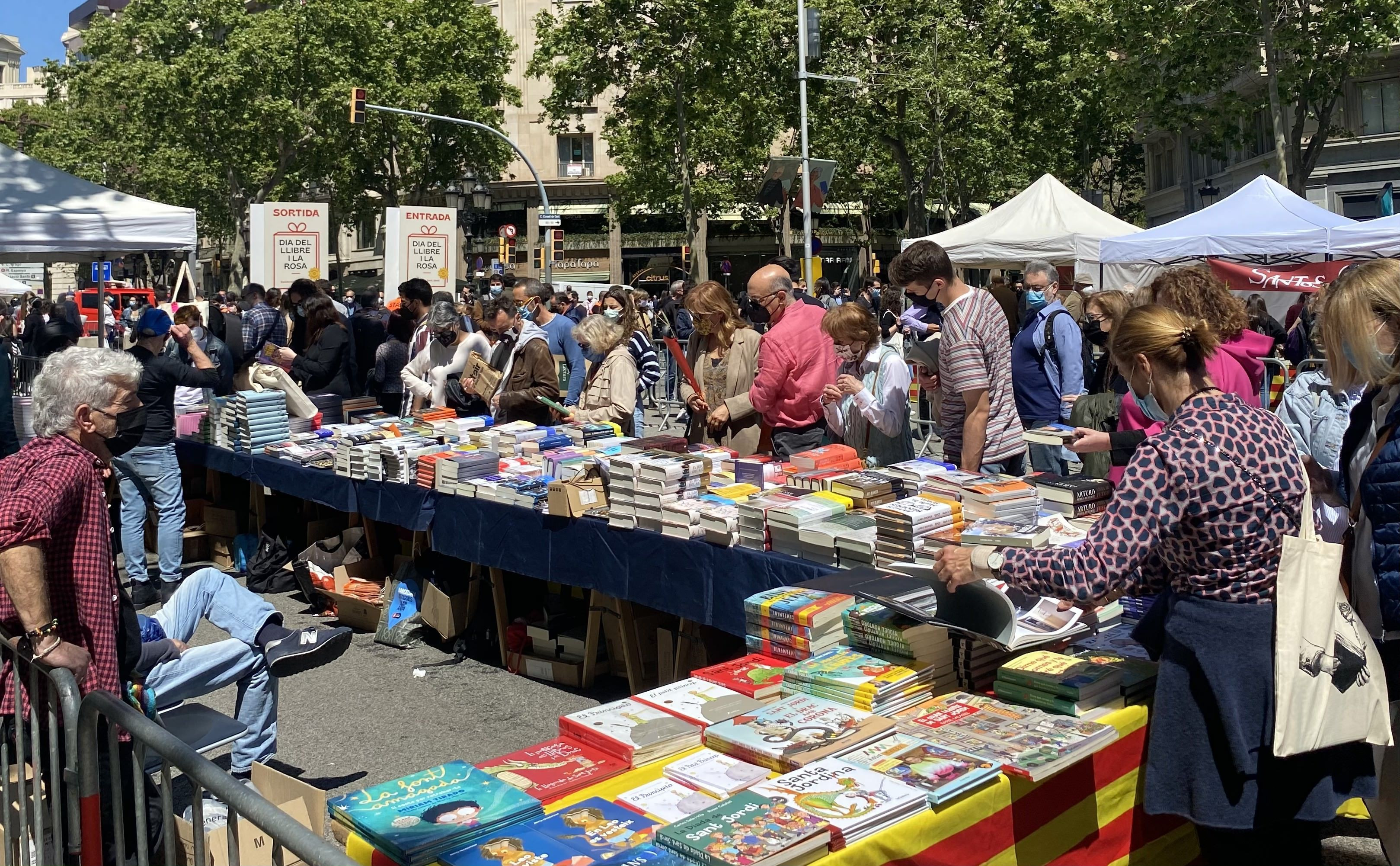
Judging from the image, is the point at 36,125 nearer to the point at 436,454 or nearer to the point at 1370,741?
the point at 436,454

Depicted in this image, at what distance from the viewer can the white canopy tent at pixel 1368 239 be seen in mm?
11805

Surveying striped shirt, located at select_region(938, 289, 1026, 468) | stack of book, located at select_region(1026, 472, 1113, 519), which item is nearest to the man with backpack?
striped shirt, located at select_region(938, 289, 1026, 468)

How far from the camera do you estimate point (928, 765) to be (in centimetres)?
304

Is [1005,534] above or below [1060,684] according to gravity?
above

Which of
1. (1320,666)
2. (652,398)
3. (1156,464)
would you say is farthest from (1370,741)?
(652,398)

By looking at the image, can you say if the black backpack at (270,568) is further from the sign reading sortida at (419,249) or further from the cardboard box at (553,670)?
the sign reading sortida at (419,249)

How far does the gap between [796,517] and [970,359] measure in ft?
3.89

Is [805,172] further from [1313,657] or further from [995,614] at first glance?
[1313,657]

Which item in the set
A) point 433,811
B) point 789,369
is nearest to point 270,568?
point 789,369

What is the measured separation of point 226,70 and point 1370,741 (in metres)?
48.3

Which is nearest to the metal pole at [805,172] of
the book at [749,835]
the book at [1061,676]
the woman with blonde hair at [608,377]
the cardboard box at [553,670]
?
the woman with blonde hair at [608,377]

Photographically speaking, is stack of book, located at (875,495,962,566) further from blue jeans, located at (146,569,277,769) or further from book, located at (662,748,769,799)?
blue jeans, located at (146,569,277,769)

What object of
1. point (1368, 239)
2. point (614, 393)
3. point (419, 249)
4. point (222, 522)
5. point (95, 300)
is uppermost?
point (95, 300)

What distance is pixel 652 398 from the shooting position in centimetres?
1739
